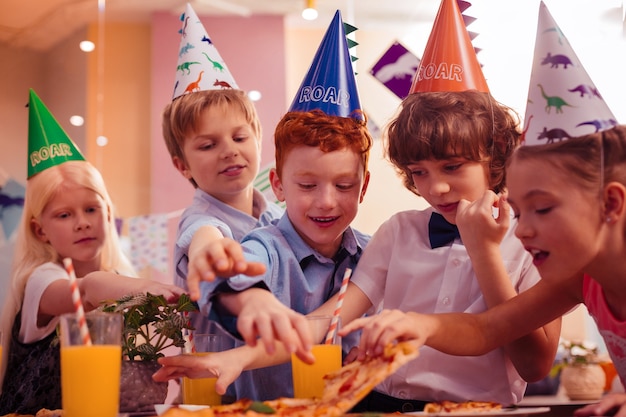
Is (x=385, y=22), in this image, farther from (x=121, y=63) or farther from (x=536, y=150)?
(x=536, y=150)

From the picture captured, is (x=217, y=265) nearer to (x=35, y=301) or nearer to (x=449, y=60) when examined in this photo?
(x=449, y=60)

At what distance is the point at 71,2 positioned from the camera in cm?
343

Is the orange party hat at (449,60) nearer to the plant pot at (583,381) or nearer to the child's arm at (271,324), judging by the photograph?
the child's arm at (271,324)

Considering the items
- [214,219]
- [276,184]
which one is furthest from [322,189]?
[214,219]

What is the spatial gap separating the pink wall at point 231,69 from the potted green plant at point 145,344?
177 centimetres

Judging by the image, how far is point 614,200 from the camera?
51.9 inches

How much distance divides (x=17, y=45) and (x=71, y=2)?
0.43 metres

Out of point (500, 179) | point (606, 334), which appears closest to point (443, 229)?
point (500, 179)

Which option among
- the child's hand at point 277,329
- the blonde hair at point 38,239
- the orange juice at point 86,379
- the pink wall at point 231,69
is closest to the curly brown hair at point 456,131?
the child's hand at point 277,329

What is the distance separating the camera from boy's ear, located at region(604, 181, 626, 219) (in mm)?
1312

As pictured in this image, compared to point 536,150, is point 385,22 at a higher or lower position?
higher

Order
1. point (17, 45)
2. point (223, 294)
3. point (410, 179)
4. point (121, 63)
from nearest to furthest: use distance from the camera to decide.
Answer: point (223, 294), point (410, 179), point (17, 45), point (121, 63)

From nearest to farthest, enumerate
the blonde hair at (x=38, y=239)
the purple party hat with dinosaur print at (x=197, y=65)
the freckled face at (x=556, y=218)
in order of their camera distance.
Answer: the freckled face at (x=556, y=218), the purple party hat with dinosaur print at (x=197, y=65), the blonde hair at (x=38, y=239)

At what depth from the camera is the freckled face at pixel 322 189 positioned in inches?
66.5
